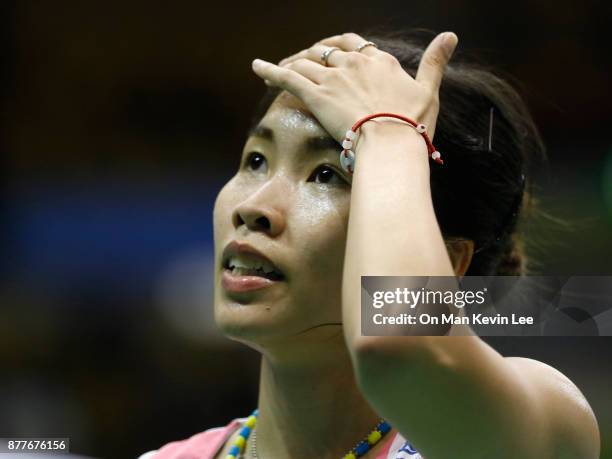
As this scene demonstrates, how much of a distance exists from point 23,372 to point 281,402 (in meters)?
1.56

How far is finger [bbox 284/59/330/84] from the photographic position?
146 cm

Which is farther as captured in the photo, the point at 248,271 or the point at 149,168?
the point at 149,168

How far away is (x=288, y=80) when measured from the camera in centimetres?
149

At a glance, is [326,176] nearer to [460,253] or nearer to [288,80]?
[288,80]

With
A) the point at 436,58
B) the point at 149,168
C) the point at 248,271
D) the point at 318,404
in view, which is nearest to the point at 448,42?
the point at 436,58

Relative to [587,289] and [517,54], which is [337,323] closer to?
[587,289]

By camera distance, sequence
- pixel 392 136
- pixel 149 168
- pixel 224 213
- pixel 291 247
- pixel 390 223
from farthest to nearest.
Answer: pixel 149 168 → pixel 224 213 → pixel 291 247 → pixel 392 136 → pixel 390 223

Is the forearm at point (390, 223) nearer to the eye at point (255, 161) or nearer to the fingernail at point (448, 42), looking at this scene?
the fingernail at point (448, 42)

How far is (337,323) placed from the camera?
1479mm

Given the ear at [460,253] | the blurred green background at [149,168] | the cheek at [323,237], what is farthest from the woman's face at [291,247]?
the blurred green background at [149,168]

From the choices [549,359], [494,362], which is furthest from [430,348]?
[549,359]

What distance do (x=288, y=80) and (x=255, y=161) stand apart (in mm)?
168

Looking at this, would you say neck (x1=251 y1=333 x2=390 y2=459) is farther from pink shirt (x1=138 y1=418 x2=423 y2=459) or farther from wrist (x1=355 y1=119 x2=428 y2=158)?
wrist (x1=355 y1=119 x2=428 y2=158)

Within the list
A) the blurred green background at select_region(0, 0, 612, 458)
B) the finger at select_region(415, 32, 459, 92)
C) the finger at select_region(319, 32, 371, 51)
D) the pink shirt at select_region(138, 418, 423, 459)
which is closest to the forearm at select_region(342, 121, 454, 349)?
the finger at select_region(415, 32, 459, 92)
